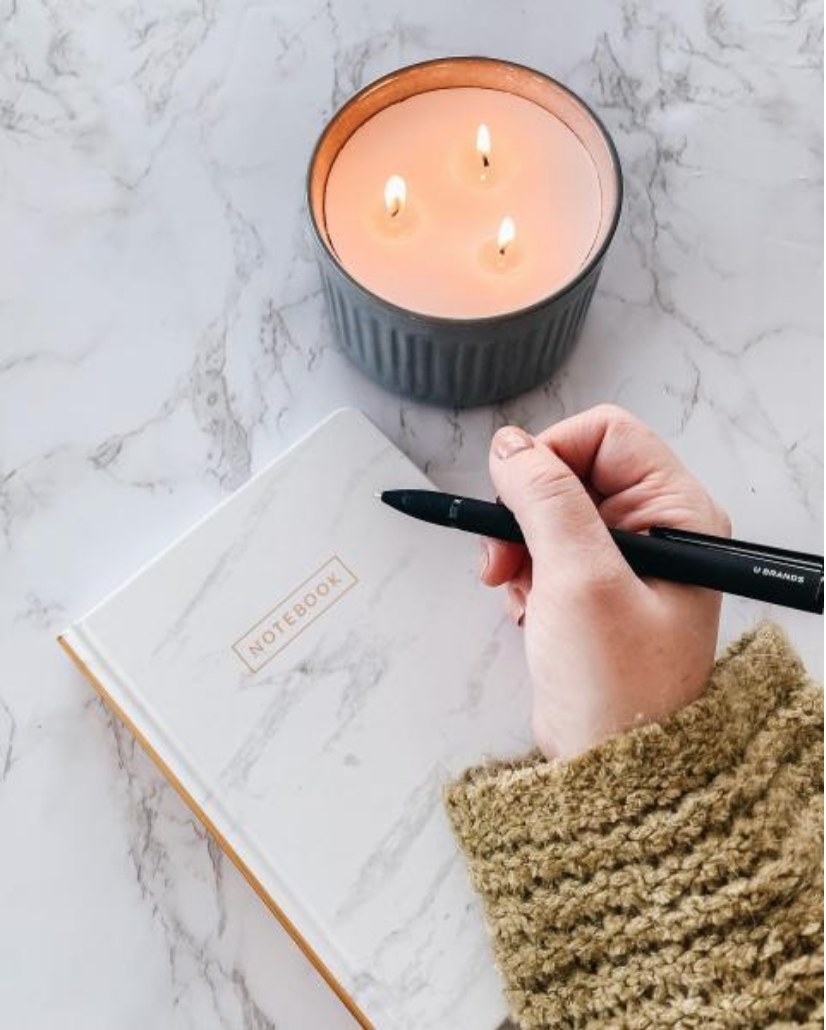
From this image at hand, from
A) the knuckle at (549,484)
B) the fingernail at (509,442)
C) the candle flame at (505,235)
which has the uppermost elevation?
the candle flame at (505,235)

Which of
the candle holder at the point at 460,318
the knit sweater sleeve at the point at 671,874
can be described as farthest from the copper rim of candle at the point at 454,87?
the knit sweater sleeve at the point at 671,874

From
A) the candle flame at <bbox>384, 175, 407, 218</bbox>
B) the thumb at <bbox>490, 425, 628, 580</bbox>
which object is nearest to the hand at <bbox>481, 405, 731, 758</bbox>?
the thumb at <bbox>490, 425, 628, 580</bbox>

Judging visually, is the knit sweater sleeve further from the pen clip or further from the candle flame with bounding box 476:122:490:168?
the candle flame with bounding box 476:122:490:168

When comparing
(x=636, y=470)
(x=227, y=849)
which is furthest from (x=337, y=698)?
(x=636, y=470)

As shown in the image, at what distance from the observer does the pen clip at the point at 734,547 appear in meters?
0.55

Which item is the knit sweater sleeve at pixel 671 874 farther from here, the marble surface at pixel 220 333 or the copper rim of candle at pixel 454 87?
the copper rim of candle at pixel 454 87

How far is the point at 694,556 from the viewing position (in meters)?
0.55

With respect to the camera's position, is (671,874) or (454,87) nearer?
(671,874)

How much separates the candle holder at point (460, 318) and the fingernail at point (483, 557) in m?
0.08

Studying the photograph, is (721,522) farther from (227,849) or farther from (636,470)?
(227,849)

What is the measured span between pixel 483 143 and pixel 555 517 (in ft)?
0.68

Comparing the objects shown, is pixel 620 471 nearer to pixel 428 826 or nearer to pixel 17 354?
pixel 428 826

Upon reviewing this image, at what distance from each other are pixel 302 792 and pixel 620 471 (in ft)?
0.75

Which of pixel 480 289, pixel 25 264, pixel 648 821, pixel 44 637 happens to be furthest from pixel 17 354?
pixel 648 821
